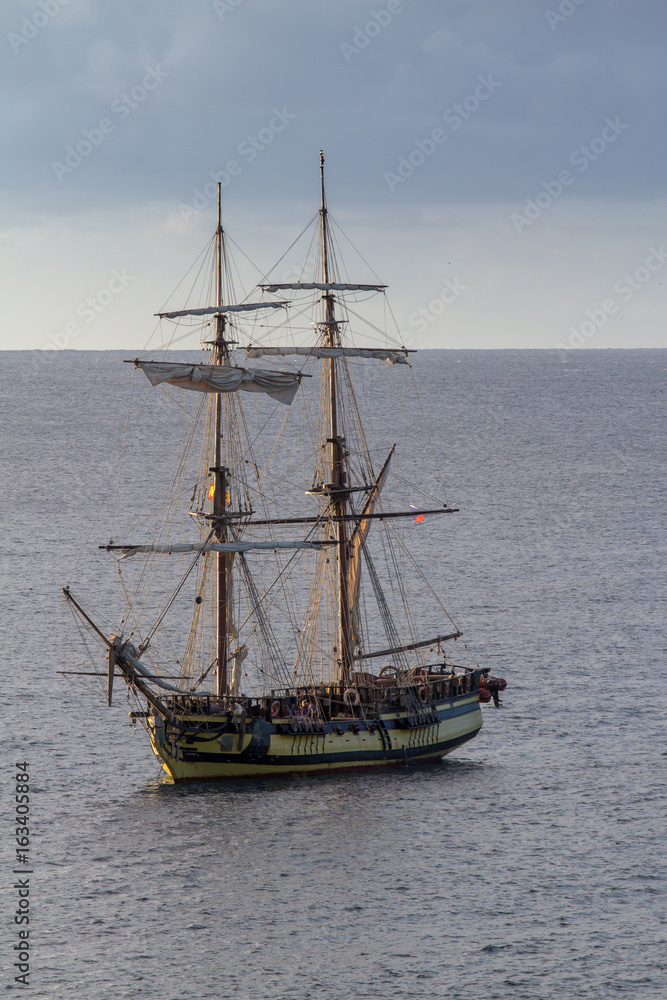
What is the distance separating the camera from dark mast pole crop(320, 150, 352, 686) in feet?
258

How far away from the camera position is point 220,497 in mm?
74625

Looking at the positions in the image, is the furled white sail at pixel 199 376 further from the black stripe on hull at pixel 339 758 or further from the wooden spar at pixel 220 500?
the black stripe on hull at pixel 339 758

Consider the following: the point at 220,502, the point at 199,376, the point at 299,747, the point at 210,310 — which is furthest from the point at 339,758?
the point at 210,310

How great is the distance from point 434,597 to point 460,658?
64.3ft

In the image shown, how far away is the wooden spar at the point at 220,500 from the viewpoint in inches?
2869

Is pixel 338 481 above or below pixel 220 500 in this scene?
above

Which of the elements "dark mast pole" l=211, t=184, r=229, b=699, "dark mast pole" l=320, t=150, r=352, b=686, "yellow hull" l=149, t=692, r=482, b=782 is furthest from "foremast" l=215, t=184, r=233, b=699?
"dark mast pole" l=320, t=150, r=352, b=686

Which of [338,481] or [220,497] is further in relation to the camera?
[338,481]

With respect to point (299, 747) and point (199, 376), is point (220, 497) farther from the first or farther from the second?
point (299, 747)

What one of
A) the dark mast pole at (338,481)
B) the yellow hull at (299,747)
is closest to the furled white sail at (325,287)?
the dark mast pole at (338,481)

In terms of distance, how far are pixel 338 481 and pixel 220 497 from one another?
27.7 ft

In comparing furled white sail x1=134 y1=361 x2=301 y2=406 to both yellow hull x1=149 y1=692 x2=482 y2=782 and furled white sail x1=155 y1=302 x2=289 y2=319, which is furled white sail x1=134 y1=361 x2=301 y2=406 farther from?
yellow hull x1=149 y1=692 x2=482 y2=782

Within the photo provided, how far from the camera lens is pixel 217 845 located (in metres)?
61.9

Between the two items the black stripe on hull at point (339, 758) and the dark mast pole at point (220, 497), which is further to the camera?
the dark mast pole at point (220, 497)
